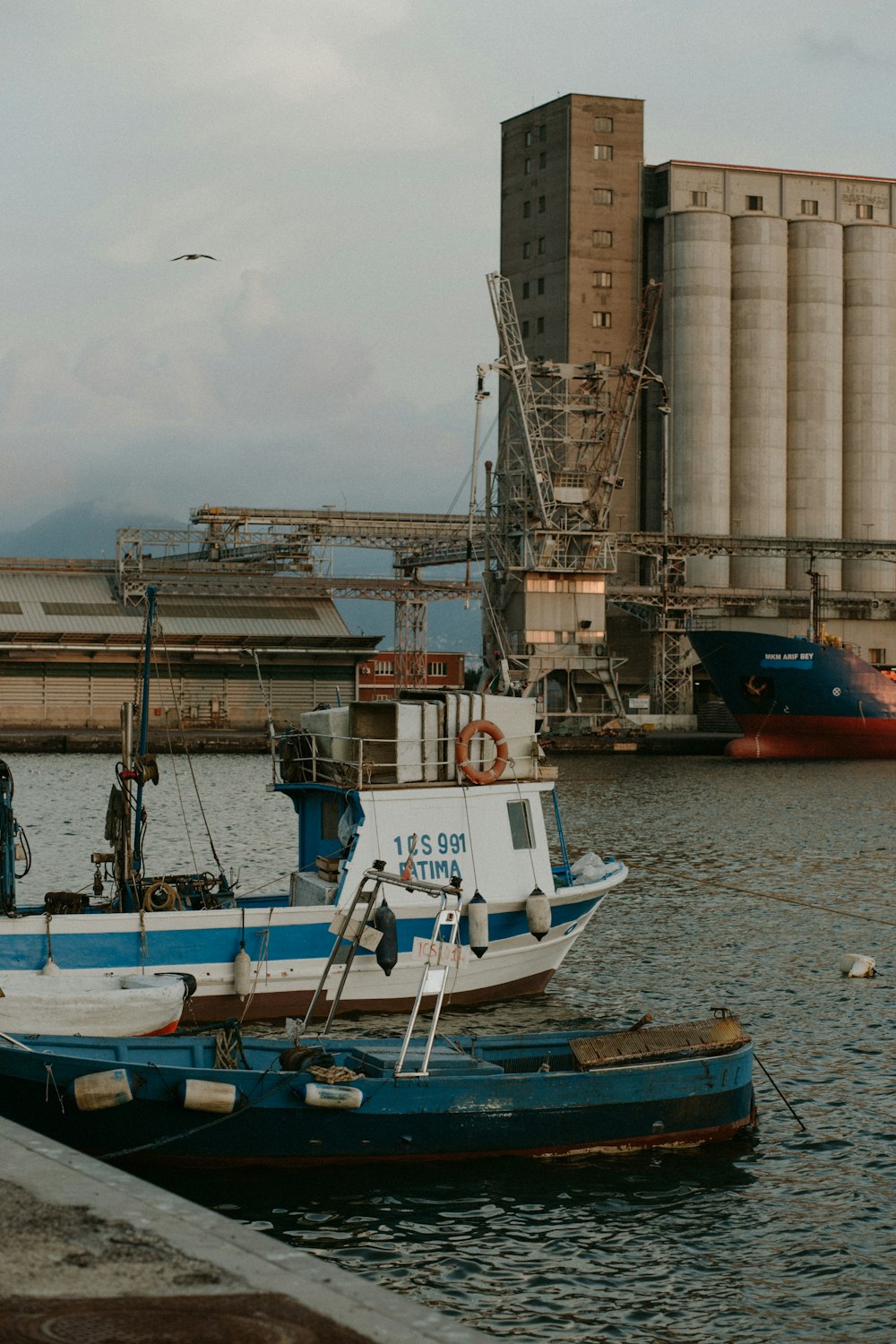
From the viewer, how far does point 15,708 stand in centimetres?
11375

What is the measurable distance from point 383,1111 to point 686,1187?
3851 mm

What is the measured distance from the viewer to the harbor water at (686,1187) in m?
15.2

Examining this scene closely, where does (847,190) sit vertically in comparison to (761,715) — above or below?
above

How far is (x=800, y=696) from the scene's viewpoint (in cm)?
10025

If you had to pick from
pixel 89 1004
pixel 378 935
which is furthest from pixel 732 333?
pixel 89 1004

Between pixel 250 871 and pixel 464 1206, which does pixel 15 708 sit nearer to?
pixel 250 871

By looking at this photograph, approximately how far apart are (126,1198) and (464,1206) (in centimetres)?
728

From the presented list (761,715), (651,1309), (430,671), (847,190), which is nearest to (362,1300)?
(651,1309)

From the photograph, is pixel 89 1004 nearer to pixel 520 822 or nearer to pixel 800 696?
pixel 520 822

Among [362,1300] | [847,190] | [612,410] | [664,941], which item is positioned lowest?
[664,941]

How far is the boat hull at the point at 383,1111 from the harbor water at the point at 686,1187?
0.95 feet

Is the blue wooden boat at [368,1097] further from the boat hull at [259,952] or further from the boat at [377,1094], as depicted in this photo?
the boat hull at [259,952]

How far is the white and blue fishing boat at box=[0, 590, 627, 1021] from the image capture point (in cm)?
2366

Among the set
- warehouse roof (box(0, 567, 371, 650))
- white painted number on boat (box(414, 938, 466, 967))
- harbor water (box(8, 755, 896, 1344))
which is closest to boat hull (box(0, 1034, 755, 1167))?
harbor water (box(8, 755, 896, 1344))
